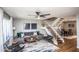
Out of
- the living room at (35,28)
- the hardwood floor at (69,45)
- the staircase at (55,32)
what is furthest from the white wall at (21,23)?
the hardwood floor at (69,45)

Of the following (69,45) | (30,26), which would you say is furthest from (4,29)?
(69,45)

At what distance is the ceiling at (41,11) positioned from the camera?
2146mm

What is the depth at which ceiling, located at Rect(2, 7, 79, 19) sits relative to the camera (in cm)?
215

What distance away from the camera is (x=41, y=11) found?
2180 mm

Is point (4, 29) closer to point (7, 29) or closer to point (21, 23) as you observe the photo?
point (7, 29)

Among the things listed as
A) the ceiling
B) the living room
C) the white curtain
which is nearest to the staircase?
the living room

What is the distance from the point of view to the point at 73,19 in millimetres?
2193

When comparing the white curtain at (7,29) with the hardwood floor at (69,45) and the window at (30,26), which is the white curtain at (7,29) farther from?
the hardwood floor at (69,45)
